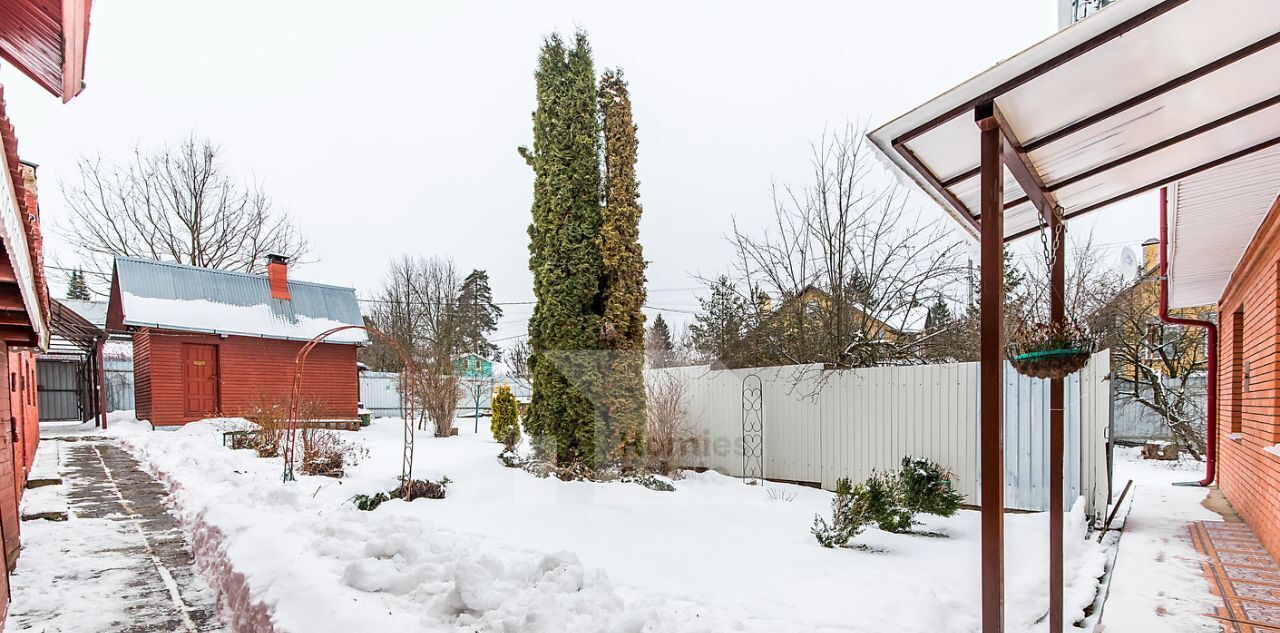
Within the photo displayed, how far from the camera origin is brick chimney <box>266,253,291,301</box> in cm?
1655

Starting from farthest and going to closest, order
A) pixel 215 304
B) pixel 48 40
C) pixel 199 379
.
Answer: pixel 215 304 → pixel 199 379 → pixel 48 40

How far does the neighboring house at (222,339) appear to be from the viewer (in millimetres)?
14273

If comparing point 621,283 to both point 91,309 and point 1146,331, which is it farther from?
point 91,309

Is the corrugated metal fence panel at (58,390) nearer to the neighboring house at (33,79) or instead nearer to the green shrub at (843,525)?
the neighboring house at (33,79)

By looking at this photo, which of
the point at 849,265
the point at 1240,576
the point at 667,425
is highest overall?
the point at 849,265

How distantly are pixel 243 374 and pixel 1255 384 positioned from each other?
17.8 metres

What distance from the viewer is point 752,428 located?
873cm

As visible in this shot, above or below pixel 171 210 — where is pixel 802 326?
below

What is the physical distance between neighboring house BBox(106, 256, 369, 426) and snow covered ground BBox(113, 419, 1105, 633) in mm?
8655

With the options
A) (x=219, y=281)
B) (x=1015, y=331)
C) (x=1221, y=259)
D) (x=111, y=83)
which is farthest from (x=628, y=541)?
(x=111, y=83)

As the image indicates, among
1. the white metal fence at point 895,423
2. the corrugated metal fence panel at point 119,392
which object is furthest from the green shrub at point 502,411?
the corrugated metal fence panel at point 119,392

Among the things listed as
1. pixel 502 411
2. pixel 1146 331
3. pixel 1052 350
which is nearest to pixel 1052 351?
pixel 1052 350

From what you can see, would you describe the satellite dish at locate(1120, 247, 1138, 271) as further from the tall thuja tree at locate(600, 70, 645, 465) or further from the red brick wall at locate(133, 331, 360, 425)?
the red brick wall at locate(133, 331, 360, 425)

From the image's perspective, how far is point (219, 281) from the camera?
15891 mm
